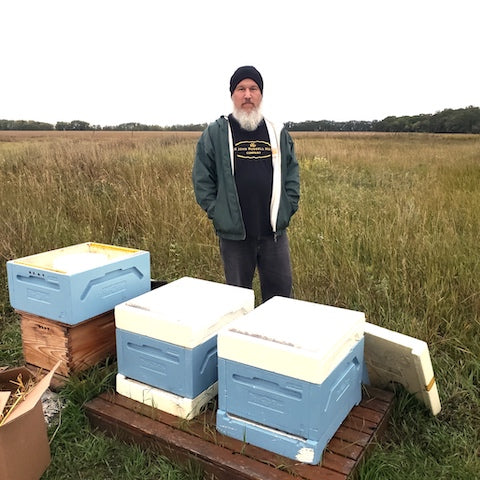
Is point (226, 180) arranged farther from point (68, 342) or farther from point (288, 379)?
point (288, 379)

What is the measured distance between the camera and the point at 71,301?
8.18 feet

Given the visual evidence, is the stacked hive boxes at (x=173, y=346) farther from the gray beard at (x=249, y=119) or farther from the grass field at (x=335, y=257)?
the gray beard at (x=249, y=119)

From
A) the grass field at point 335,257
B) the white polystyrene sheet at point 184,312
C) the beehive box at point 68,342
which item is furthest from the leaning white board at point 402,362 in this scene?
the beehive box at point 68,342

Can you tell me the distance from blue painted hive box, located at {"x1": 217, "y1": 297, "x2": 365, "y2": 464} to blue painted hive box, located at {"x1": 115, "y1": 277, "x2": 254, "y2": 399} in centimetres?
17

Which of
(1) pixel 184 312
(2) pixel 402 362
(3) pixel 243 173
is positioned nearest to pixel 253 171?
(3) pixel 243 173

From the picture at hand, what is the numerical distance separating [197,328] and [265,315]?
333 mm

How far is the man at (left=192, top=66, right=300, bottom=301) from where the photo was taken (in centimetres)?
301

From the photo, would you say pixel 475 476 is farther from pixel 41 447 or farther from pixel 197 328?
pixel 41 447

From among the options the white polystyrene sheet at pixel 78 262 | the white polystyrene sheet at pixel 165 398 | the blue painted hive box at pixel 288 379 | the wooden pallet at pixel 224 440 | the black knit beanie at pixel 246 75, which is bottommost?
the wooden pallet at pixel 224 440

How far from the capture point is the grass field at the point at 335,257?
2242mm

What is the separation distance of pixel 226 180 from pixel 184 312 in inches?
42.7

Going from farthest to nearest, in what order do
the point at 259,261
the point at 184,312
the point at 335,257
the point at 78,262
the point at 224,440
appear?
the point at 335,257
the point at 259,261
the point at 78,262
the point at 184,312
the point at 224,440

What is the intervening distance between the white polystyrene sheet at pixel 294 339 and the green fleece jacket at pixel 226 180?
895mm

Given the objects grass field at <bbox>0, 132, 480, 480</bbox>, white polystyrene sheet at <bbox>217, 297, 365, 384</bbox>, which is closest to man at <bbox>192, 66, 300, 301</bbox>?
white polystyrene sheet at <bbox>217, 297, 365, 384</bbox>
